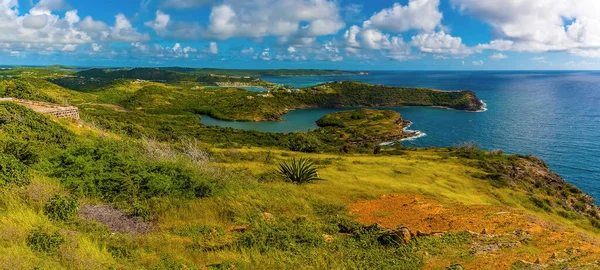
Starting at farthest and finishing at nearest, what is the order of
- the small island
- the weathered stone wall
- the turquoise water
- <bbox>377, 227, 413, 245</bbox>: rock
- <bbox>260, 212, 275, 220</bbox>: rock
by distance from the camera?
the small island
the turquoise water
the weathered stone wall
<bbox>260, 212, 275, 220</bbox>: rock
<bbox>377, 227, 413, 245</bbox>: rock

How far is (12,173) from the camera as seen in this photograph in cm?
1230

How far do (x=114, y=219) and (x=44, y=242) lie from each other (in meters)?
3.88

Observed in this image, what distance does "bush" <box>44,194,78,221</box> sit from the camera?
1080 cm

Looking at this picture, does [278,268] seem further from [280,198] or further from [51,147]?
[51,147]

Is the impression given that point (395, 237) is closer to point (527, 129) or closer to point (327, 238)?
point (327, 238)

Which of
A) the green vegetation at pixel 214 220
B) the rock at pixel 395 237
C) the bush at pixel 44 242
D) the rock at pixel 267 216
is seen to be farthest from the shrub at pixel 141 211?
the rock at pixel 395 237

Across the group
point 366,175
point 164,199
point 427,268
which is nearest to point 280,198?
point 164,199

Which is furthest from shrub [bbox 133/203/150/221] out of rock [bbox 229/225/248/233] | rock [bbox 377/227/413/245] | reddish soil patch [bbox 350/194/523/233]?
reddish soil patch [bbox 350/194/523/233]

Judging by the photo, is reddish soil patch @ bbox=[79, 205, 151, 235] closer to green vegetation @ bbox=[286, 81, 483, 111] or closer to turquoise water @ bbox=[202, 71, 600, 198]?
turquoise water @ bbox=[202, 71, 600, 198]

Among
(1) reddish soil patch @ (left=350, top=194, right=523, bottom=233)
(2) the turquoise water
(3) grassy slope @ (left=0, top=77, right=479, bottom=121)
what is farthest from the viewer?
(3) grassy slope @ (left=0, top=77, right=479, bottom=121)

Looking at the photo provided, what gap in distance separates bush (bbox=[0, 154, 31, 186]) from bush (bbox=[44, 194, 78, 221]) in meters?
1.91

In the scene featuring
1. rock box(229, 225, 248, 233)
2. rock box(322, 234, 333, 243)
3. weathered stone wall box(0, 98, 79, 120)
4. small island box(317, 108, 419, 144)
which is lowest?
small island box(317, 108, 419, 144)

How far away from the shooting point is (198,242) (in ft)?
37.4

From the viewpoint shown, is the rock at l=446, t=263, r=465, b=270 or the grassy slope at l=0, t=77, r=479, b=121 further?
the grassy slope at l=0, t=77, r=479, b=121
